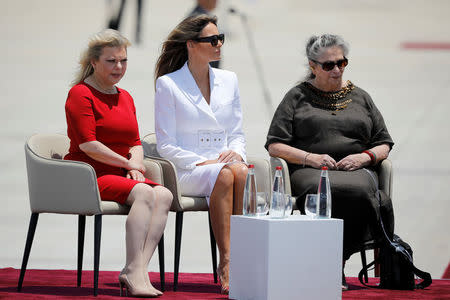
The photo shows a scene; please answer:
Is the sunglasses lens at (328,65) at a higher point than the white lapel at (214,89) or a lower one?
higher

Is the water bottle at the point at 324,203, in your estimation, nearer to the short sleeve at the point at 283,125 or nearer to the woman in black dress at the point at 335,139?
the woman in black dress at the point at 335,139

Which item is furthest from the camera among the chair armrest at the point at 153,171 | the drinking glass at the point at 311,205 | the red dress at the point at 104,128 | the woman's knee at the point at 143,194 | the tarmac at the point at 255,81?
the tarmac at the point at 255,81

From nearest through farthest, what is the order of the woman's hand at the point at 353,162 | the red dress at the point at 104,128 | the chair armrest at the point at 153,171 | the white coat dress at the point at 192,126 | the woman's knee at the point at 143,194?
the woman's knee at the point at 143,194
the red dress at the point at 104,128
the chair armrest at the point at 153,171
the white coat dress at the point at 192,126
the woman's hand at the point at 353,162

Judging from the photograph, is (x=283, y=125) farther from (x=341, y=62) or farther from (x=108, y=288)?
(x=108, y=288)

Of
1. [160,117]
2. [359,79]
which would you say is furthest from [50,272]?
[359,79]

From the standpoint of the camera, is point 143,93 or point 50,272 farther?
point 143,93

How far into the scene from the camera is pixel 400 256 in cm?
452

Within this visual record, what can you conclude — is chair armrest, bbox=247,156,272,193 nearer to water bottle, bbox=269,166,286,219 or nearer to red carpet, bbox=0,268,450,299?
red carpet, bbox=0,268,450,299

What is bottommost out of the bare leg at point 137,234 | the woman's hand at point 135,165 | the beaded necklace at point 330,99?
the bare leg at point 137,234

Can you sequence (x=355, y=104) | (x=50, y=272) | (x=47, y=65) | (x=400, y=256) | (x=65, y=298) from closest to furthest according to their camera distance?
(x=65, y=298) → (x=400, y=256) → (x=355, y=104) → (x=50, y=272) → (x=47, y=65)

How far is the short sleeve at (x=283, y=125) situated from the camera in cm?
479

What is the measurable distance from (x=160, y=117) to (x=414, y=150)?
8.65 feet

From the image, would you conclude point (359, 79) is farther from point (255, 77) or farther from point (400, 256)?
point (400, 256)

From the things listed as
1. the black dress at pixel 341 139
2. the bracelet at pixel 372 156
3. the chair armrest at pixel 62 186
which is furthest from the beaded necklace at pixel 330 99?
the chair armrest at pixel 62 186
